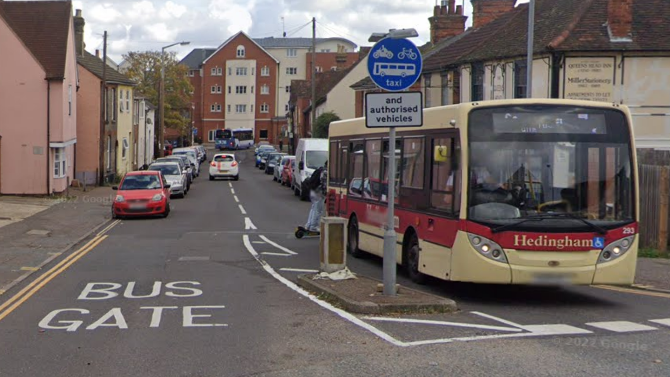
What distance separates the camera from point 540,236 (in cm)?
1103

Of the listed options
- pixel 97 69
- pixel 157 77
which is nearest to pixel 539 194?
pixel 97 69

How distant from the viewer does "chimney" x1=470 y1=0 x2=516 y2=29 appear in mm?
40344

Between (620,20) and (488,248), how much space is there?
63.1 feet

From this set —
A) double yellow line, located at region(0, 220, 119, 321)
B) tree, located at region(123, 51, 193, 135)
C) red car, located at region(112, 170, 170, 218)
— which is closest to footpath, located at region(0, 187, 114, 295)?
double yellow line, located at region(0, 220, 119, 321)

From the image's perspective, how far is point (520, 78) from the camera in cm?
2983

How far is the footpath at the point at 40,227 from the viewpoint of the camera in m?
16.7

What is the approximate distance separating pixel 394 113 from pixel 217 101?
105 metres

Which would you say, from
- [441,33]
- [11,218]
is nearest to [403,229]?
[11,218]

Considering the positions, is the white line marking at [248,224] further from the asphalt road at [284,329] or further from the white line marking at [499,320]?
the white line marking at [499,320]

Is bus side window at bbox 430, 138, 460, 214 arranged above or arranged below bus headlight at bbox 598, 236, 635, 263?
above

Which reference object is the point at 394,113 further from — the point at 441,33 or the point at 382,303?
the point at 441,33

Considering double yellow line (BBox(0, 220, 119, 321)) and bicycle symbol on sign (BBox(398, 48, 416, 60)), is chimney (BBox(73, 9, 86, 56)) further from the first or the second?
bicycle symbol on sign (BBox(398, 48, 416, 60))

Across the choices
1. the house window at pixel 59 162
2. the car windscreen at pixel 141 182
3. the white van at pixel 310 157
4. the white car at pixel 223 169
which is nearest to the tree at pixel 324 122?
the white car at pixel 223 169

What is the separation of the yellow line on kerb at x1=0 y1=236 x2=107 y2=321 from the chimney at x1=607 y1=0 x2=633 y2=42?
58.5 ft
